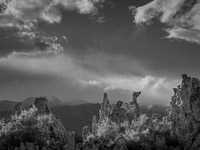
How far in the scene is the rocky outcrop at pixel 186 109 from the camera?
100 metres

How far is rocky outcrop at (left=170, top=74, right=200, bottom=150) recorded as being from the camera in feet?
328

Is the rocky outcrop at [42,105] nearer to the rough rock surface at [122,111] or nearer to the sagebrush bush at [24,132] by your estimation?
the sagebrush bush at [24,132]

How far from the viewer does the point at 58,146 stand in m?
80.9

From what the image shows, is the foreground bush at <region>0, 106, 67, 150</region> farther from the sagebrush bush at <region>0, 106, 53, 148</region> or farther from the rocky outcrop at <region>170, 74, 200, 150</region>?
the rocky outcrop at <region>170, 74, 200, 150</region>

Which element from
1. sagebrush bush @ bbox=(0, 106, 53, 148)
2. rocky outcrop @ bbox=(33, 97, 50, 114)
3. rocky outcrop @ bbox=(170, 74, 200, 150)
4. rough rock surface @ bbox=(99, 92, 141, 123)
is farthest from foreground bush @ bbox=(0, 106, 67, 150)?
rough rock surface @ bbox=(99, 92, 141, 123)

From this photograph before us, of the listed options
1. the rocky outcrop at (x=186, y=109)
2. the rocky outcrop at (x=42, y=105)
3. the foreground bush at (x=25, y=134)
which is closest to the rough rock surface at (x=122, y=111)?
the rocky outcrop at (x=186, y=109)

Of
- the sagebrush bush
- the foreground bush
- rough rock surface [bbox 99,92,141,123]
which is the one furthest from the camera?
rough rock surface [bbox 99,92,141,123]

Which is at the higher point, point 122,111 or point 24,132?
point 122,111

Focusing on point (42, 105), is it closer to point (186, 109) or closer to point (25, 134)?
point (25, 134)

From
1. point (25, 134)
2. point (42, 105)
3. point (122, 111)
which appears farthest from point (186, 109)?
point (25, 134)

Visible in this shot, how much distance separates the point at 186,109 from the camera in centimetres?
10912

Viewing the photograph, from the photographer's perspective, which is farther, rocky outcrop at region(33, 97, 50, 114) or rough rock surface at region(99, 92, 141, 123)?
rough rock surface at region(99, 92, 141, 123)

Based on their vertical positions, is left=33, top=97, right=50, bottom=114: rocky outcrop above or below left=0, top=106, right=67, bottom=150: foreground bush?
above

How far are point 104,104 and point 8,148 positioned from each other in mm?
86956
